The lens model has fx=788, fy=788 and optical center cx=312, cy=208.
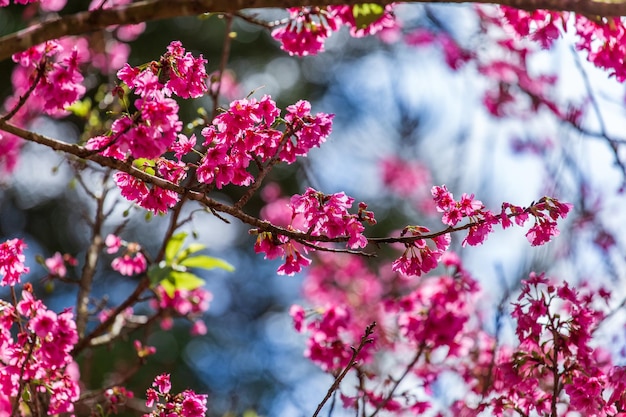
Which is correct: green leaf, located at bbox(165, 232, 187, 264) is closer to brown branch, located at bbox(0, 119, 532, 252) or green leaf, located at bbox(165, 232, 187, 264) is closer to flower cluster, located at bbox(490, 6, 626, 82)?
brown branch, located at bbox(0, 119, 532, 252)

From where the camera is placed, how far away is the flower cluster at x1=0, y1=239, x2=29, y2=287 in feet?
7.27

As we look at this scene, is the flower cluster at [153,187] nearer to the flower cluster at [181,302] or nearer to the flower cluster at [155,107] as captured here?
the flower cluster at [155,107]

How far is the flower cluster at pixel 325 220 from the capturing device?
5.96ft

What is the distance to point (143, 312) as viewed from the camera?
7000 mm

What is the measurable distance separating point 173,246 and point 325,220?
44.1 inches

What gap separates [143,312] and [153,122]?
559cm

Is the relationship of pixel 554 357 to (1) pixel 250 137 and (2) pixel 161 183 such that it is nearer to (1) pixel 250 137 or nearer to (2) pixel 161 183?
(1) pixel 250 137

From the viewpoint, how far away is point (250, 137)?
191 centimetres

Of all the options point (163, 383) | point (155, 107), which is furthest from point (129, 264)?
point (155, 107)

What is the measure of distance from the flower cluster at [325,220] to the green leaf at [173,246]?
0.97 metres

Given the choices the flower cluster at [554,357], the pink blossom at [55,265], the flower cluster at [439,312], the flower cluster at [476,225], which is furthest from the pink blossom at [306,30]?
the pink blossom at [55,265]

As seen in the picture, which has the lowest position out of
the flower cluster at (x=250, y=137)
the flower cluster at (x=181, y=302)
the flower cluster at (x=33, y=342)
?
the flower cluster at (x=33, y=342)

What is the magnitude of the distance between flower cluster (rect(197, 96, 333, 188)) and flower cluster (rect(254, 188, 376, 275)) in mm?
136

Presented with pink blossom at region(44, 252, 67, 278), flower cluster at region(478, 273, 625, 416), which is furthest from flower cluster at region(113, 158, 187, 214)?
pink blossom at region(44, 252, 67, 278)
